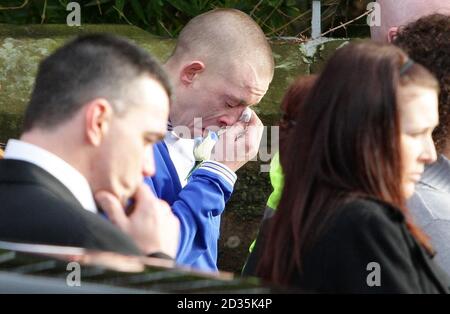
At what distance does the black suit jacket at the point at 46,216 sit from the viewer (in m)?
2.53

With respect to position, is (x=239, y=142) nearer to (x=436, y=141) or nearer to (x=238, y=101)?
(x=238, y=101)

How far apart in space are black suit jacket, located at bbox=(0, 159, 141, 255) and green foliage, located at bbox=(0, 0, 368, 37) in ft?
10.5

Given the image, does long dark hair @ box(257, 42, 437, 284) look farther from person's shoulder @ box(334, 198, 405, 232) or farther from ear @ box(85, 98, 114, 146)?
ear @ box(85, 98, 114, 146)

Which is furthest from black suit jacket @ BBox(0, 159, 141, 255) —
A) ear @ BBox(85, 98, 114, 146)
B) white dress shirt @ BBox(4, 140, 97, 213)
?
ear @ BBox(85, 98, 114, 146)

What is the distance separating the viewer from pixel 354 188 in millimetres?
2605

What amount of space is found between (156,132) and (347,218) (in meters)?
0.53

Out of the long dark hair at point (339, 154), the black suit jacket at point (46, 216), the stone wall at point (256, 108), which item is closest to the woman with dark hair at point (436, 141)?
the long dark hair at point (339, 154)

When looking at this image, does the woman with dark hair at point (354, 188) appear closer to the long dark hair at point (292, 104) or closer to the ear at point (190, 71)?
the long dark hair at point (292, 104)

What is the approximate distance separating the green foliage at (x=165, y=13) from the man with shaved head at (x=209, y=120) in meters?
1.40

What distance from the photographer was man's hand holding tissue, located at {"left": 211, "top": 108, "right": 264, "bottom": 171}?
4027 millimetres

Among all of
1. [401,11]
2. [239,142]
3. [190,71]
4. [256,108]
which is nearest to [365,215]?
[239,142]

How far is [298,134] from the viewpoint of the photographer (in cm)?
271

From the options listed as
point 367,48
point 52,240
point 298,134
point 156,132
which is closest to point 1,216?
point 52,240

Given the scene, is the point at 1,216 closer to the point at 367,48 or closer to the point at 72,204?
the point at 72,204
